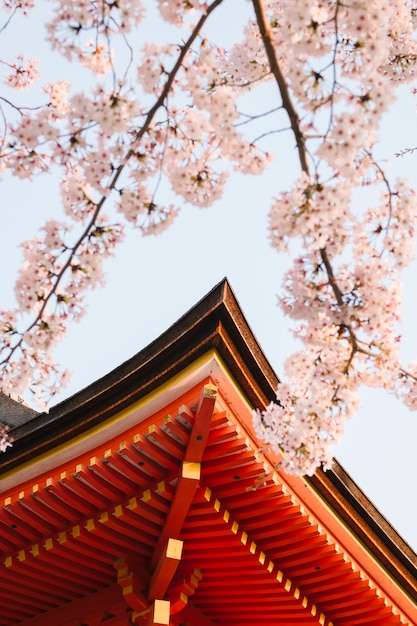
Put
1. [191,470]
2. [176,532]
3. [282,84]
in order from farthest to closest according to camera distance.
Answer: [176,532]
[191,470]
[282,84]

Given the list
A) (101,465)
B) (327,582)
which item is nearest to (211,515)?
(101,465)

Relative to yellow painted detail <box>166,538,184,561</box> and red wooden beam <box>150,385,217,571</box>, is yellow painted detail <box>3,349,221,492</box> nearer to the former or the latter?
red wooden beam <box>150,385,217,571</box>

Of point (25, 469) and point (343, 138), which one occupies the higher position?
point (25, 469)

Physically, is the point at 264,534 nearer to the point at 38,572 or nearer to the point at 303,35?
the point at 38,572

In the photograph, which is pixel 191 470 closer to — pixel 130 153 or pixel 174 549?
pixel 174 549

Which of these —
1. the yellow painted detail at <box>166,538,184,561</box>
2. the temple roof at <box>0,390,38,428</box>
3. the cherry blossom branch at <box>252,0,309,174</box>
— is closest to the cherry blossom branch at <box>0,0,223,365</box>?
→ the cherry blossom branch at <box>252,0,309,174</box>

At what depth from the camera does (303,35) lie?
11.3ft

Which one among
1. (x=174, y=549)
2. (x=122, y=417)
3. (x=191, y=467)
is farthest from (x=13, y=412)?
(x=191, y=467)

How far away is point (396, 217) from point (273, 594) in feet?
12.2

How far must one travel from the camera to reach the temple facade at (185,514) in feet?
17.5

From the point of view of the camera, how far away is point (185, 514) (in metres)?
5.54

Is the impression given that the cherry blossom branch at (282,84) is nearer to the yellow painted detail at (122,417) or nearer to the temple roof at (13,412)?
the yellow painted detail at (122,417)

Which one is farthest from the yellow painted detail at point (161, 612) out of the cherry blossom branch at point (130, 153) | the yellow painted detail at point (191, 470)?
the cherry blossom branch at point (130, 153)

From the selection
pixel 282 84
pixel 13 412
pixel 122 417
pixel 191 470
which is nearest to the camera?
pixel 282 84
